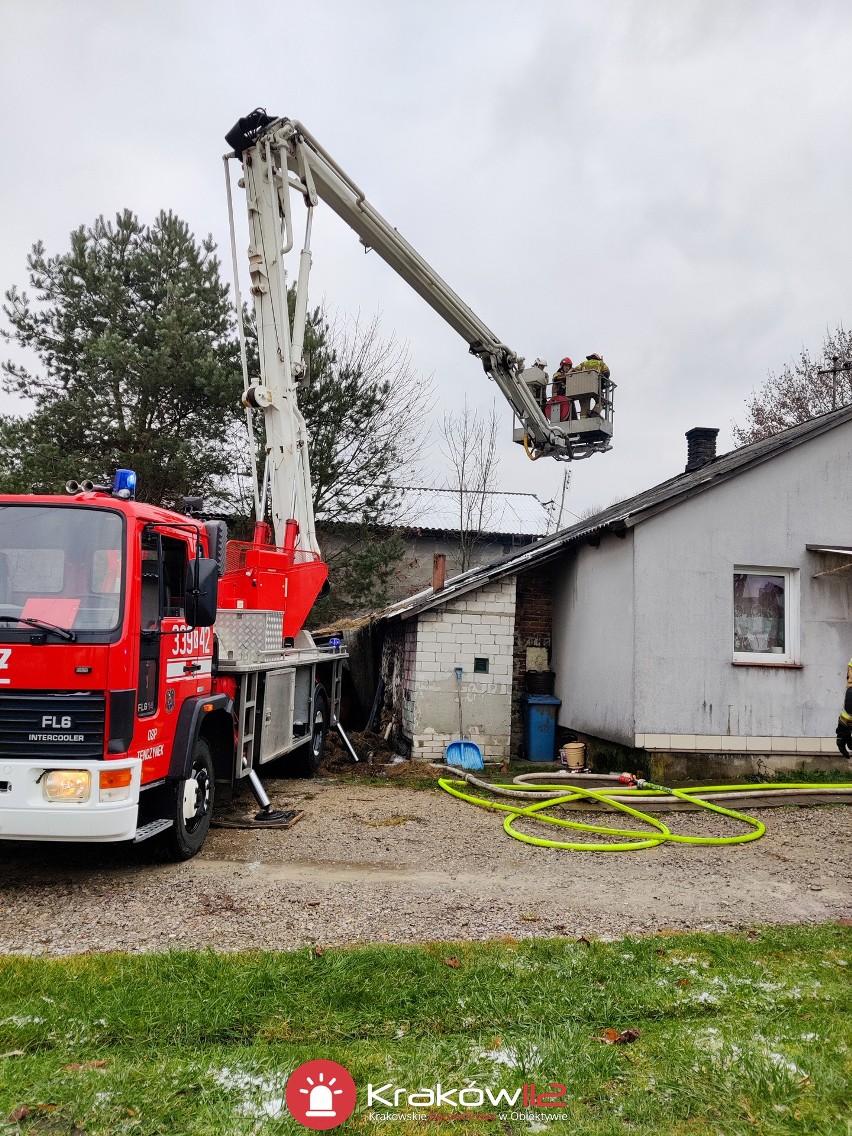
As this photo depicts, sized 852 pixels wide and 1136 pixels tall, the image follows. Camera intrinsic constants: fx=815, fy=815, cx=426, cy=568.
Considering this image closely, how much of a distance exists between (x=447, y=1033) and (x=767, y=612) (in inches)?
339

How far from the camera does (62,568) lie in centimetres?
544

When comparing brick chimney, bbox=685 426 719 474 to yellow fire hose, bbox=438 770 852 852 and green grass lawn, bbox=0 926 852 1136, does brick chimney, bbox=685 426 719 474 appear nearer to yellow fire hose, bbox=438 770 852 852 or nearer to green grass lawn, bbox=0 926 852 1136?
yellow fire hose, bbox=438 770 852 852

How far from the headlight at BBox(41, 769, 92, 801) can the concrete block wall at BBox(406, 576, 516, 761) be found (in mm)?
7054

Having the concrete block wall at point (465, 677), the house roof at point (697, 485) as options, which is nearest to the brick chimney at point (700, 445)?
the house roof at point (697, 485)

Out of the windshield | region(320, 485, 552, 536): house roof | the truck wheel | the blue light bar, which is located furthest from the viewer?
region(320, 485, 552, 536): house roof

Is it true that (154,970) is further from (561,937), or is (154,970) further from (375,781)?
(375,781)

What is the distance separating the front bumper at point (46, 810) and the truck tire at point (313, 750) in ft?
17.4

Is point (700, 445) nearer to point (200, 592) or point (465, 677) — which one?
point (465, 677)

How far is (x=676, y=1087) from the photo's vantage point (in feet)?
9.73

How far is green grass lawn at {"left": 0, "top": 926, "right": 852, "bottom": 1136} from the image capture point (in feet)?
9.19

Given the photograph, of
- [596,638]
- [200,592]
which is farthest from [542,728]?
[200,592]

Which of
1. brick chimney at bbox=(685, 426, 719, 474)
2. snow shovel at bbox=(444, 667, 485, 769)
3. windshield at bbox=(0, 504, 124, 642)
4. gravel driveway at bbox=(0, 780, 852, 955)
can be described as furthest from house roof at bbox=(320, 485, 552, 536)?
windshield at bbox=(0, 504, 124, 642)

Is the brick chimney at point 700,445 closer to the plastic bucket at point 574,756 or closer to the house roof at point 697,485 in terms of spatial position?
the house roof at point 697,485

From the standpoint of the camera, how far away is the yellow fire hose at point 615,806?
22.9ft
